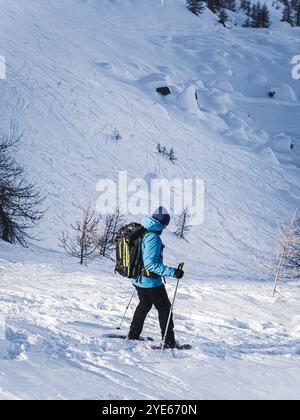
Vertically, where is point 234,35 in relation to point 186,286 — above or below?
above

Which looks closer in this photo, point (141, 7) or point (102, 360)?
point (102, 360)

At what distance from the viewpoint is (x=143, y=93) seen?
44688mm

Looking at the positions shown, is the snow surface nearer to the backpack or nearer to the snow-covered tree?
the backpack

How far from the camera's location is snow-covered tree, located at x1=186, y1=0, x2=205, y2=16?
7556cm

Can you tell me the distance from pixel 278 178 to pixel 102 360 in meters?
35.8

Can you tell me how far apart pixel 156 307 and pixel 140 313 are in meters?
0.28

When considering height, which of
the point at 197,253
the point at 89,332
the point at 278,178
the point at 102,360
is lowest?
the point at 197,253

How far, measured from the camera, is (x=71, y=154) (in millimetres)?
32000

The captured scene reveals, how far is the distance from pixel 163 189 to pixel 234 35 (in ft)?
158

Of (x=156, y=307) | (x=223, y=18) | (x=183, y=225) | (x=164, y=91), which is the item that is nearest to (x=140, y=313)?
(x=156, y=307)
